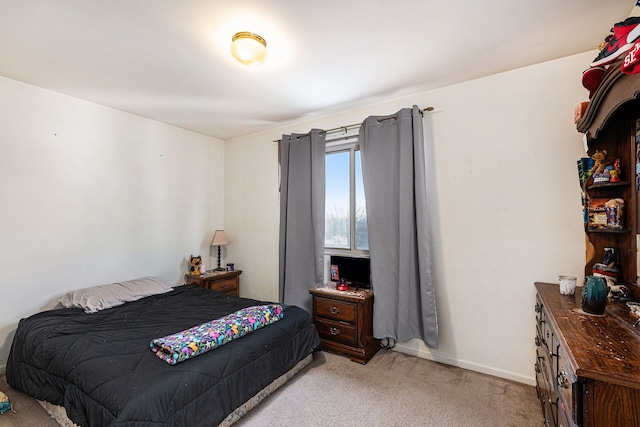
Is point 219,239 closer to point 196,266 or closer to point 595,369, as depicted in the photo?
point 196,266

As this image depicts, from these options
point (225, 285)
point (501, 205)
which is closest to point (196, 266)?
point (225, 285)

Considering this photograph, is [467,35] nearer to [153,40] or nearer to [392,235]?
[392,235]

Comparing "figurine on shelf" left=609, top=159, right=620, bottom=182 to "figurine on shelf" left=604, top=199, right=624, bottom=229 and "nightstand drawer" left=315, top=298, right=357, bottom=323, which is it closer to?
"figurine on shelf" left=604, top=199, right=624, bottom=229

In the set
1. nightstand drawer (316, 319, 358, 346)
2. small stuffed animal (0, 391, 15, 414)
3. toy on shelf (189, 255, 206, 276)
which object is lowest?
small stuffed animal (0, 391, 15, 414)

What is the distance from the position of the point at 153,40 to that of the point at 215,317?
2111 millimetres

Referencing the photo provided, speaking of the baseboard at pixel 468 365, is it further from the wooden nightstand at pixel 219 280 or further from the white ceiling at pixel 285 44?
the white ceiling at pixel 285 44

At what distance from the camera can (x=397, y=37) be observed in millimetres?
1907

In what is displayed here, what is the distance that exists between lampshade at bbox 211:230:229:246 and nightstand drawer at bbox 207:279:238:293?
0.52m

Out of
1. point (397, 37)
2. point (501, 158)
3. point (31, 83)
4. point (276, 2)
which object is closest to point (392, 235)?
point (501, 158)

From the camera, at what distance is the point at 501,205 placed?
2.40m

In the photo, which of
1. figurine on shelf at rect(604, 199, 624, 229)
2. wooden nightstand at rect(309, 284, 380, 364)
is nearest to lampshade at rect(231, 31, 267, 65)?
wooden nightstand at rect(309, 284, 380, 364)

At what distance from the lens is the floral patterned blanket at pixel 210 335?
1701mm

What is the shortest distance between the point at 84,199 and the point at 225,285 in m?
1.85

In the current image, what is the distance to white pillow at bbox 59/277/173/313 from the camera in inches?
101
